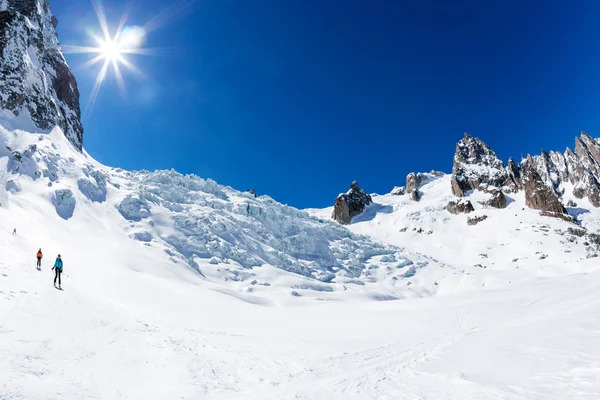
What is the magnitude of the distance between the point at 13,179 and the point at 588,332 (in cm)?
5252

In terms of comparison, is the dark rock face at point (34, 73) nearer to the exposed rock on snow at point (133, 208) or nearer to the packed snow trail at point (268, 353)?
the exposed rock on snow at point (133, 208)

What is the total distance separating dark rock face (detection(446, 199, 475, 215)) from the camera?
12862 cm

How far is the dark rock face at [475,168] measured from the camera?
14688cm

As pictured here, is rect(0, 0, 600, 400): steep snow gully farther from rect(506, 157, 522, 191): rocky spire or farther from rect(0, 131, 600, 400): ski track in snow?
rect(506, 157, 522, 191): rocky spire

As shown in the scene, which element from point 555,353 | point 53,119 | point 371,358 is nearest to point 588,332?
point 555,353

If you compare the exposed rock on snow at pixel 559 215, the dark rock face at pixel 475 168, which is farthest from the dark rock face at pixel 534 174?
the exposed rock on snow at pixel 559 215

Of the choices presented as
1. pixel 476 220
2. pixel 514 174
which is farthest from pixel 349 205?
pixel 514 174

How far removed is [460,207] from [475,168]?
1502 inches

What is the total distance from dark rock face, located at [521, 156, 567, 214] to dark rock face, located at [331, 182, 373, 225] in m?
61.3

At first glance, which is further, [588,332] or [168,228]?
[168,228]

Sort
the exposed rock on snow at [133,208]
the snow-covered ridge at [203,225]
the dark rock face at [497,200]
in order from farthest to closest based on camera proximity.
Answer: the dark rock face at [497,200] < the exposed rock on snow at [133,208] < the snow-covered ridge at [203,225]

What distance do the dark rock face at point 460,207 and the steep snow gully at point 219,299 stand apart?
3612cm

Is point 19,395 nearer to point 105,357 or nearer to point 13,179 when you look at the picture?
point 105,357

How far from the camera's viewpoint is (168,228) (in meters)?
44.3
